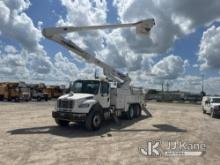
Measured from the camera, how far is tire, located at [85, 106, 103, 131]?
13531 millimetres

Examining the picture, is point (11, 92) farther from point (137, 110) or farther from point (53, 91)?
point (137, 110)

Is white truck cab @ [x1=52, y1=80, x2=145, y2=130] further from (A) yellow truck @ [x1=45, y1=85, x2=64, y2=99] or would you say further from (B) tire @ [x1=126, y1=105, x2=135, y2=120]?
(A) yellow truck @ [x1=45, y1=85, x2=64, y2=99]

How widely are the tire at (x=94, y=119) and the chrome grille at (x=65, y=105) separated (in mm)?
1015

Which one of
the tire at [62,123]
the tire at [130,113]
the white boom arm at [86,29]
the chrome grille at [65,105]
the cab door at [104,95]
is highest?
the white boom arm at [86,29]

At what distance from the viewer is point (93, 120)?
13.8 metres

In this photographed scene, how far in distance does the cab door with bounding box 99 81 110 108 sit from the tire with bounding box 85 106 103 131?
31.9 inches

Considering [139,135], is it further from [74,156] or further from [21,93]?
[21,93]

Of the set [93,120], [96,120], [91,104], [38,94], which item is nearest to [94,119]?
[93,120]

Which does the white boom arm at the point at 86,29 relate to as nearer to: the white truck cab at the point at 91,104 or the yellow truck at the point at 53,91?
the white truck cab at the point at 91,104

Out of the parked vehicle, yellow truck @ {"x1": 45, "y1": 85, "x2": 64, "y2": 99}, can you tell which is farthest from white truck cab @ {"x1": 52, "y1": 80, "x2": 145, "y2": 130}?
yellow truck @ {"x1": 45, "y1": 85, "x2": 64, "y2": 99}

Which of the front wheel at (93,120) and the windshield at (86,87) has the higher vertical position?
the windshield at (86,87)

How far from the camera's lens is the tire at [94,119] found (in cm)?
1353

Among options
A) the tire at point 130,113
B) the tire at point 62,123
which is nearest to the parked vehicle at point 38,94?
the tire at point 130,113

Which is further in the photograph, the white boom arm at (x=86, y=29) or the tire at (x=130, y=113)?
the tire at (x=130, y=113)
